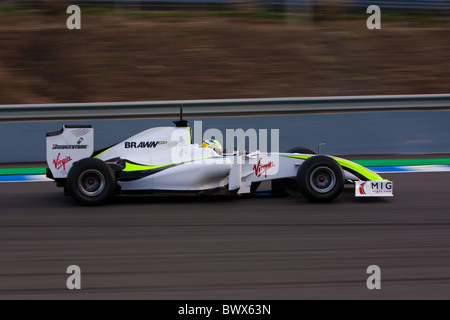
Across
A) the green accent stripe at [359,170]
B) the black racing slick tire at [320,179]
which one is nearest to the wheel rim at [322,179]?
the black racing slick tire at [320,179]

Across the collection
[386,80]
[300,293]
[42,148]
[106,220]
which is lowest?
[300,293]

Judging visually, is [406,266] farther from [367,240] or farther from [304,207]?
[304,207]

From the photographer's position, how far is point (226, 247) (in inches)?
191

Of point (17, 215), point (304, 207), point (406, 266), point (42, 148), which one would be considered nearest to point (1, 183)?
point (42, 148)

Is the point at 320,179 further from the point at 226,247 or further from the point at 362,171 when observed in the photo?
the point at 226,247

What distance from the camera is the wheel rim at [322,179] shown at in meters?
6.41

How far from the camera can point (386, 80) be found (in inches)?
530

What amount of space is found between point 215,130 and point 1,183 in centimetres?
346

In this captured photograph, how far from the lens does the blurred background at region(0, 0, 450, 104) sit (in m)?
12.8

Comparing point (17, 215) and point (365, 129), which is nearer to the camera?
point (17, 215)

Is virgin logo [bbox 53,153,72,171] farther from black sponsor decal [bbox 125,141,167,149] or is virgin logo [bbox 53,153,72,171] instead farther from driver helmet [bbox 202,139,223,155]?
driver helmet [bbox 202,139,223,155]

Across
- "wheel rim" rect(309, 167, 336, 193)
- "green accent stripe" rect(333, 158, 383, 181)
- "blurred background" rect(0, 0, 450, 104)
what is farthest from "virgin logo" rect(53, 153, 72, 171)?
"blurred background" rect(0, 0, 450, 104)

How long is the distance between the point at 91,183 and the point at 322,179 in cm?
256

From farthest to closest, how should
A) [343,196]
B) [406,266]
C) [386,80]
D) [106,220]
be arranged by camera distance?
[386,80] → [343,196] → [106,220] → [406,266]
